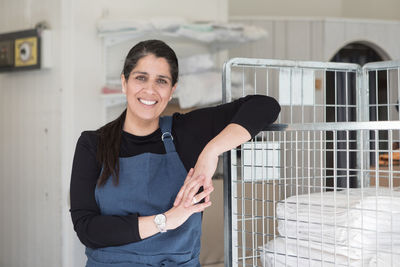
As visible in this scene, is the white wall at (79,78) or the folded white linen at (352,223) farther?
the white wall at (79,78)

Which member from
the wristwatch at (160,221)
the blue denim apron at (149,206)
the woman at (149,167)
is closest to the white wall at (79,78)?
the woman at (149,167)

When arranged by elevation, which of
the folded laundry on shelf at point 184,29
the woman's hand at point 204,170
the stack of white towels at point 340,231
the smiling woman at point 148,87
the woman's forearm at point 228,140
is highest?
the folded laundry on shelf at point 184,29

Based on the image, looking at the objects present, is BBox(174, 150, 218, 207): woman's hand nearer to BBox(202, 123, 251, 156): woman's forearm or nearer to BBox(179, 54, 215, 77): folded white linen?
BBox(202, 123, 251, 156): woman's forearm

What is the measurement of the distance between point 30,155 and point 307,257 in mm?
2361

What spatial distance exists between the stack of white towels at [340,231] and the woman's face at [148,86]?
47 centimetres

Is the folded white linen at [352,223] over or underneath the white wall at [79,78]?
A: underneath

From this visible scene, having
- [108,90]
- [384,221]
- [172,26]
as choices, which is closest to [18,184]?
[108,90]

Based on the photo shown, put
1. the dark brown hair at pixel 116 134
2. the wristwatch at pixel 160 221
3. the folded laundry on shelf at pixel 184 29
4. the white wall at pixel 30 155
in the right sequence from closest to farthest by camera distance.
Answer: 1. the wristwatch at pixel 160 221
2. the dark brown hair at pixel 116 134
3. the folded laundry on shelf at pixel 184 29
4. the white wall at pixel 30 155

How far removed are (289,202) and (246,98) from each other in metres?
0.34

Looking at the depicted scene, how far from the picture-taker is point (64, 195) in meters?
3.18

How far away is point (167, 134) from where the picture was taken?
1.70m

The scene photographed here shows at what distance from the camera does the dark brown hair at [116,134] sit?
1.61 meters

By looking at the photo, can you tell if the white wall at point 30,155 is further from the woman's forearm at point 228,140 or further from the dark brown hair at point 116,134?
the woman's forearm at point 228,140

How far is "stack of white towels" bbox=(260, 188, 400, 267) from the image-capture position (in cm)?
140
